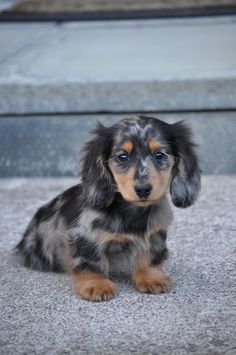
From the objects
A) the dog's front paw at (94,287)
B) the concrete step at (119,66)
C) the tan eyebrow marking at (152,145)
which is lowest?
the concrete step at (119,66)

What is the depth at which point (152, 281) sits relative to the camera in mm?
3762

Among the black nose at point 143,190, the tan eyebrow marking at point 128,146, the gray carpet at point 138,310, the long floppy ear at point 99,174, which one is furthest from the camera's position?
the long floppy ear at point 99,174

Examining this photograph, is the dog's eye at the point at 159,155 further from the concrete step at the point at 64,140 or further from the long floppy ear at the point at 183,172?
the concrete step at the point at 64,140

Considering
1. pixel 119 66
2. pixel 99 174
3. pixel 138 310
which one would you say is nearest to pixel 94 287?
Result: pixel 138 310

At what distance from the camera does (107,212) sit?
12.2 feet

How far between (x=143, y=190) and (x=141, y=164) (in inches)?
5.8

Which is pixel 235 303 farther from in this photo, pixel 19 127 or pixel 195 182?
pixel 19 127

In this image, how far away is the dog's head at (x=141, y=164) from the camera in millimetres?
3463

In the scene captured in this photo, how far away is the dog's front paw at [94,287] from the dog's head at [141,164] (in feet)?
1.12

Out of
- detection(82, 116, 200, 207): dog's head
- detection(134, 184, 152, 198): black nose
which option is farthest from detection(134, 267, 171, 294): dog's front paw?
detection(134, 184, 152, 198): black nose

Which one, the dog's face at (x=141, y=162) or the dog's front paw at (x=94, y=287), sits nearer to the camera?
the dog's face at (x=141, y=162)

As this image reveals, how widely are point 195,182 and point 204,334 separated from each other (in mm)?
792

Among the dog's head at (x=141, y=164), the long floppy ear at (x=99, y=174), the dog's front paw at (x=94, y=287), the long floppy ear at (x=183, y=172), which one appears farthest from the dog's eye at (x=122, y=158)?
the dog's front paw at (x=94, y=287)

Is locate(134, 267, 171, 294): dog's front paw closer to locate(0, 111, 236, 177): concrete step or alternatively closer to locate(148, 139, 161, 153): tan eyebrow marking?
locate(148, 139, 161, 153): tan eyebrow marking
